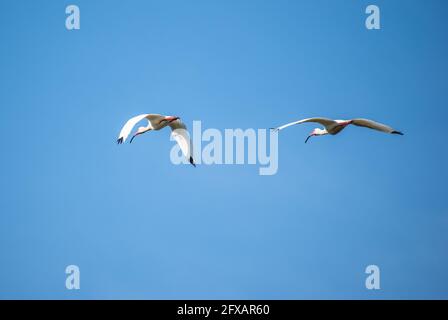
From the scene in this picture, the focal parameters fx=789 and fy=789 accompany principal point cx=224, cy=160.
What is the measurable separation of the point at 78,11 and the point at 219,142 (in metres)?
5.88

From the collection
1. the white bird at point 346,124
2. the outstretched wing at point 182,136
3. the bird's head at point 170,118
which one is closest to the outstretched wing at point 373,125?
the white bird at point 346,124

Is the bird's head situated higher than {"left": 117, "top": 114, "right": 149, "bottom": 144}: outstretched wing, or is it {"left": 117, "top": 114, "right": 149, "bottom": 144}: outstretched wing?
the bird's head

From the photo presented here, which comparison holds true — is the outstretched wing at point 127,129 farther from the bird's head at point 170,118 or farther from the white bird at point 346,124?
the white bird at point 346,124

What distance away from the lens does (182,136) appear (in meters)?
21.6

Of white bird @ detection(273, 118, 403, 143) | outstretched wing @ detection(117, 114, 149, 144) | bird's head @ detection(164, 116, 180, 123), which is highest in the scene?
bird's head @ detection(164, 116, 180, 123)

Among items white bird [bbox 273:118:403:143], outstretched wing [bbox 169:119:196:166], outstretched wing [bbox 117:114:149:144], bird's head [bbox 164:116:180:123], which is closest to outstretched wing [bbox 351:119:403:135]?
white bird [bbox 273:118:403:143]

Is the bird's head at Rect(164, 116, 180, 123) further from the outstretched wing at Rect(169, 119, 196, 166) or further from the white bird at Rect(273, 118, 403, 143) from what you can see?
the white bird at Rect(273, 118, 403, 143)

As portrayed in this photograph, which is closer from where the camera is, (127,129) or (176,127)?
(127,129)

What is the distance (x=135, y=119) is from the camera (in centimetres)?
1970

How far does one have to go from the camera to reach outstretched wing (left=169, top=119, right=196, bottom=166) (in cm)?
2133

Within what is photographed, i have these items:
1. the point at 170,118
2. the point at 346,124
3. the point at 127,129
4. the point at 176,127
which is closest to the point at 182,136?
the point at 176,127

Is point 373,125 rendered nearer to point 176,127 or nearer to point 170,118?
point 176,127
